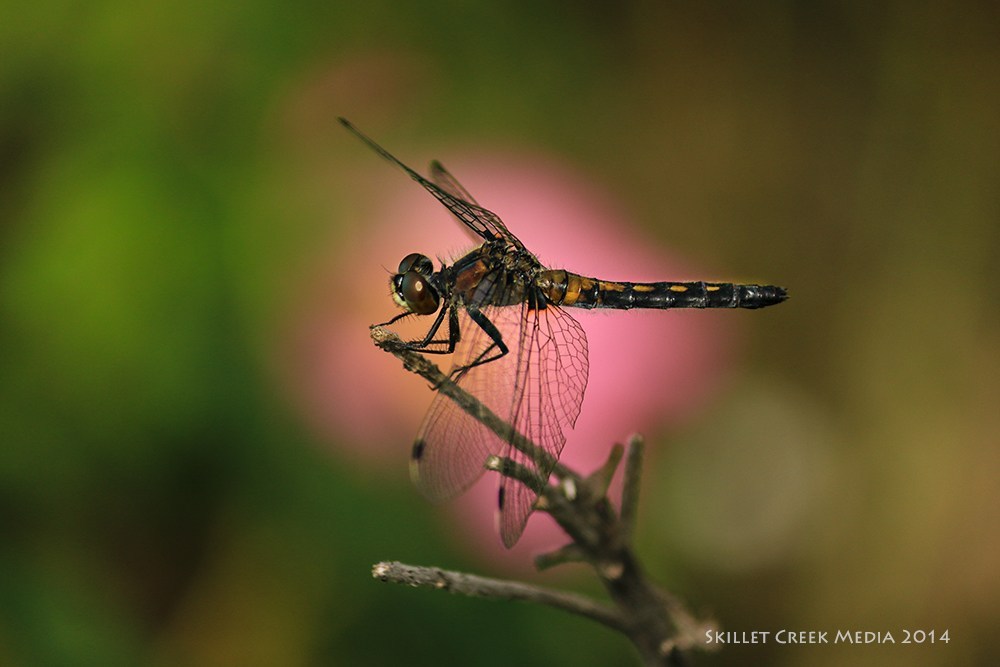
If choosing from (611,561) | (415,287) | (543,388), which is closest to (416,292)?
(415,287)

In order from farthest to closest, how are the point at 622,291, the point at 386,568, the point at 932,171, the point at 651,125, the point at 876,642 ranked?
the point at 651,125
the point at 932,171
the point at 876,642
the point at 622,291
the point at 386,568

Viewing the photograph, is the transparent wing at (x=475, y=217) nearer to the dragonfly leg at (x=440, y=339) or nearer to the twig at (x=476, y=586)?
the dragonfly leg at (x=440, y=339)

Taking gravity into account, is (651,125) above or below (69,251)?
above

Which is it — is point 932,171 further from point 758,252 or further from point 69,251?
point 69,251

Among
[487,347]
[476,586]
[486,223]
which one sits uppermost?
[486,223]

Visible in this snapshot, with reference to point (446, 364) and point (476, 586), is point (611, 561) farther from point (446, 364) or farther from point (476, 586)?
point (446, 364)

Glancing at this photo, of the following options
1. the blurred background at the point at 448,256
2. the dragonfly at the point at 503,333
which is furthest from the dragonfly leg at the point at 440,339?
the blurred background at the point at 448,256

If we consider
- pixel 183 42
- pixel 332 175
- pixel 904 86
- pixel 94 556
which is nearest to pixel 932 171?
pixel 904 86
